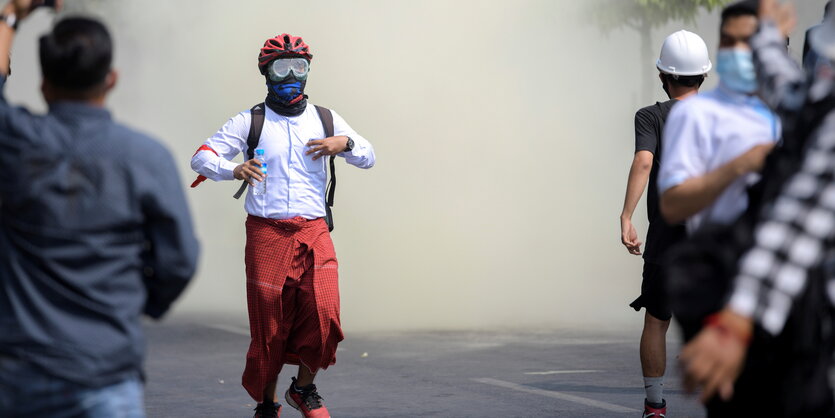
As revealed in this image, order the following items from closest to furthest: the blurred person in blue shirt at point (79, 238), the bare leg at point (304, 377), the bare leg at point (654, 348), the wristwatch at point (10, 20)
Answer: the blurred person in blue shirt at point (79, 238) < the wristwatch at point (10, 20) < the bare leg at point (654, 348) < the bare leg at point (304, 377)

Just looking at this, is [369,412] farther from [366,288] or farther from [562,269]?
[562,269]

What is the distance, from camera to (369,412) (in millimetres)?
7055

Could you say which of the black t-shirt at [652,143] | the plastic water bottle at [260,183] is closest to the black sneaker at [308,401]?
the plastic water bottle at [260,183]

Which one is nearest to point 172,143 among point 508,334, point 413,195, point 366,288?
point 413,195

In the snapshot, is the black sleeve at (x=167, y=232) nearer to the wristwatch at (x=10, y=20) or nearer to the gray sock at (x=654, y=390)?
the wristwatch at (x=10, y=20)

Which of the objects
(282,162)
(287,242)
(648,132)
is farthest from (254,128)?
(648,132)

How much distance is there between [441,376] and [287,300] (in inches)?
91.4

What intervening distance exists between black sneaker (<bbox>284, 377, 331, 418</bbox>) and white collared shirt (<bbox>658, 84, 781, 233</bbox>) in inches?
137

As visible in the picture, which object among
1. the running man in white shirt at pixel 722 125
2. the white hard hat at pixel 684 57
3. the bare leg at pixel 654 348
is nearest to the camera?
the running man in white shirt at pixel 722 125

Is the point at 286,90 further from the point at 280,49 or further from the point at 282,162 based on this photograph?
the point at 282,162

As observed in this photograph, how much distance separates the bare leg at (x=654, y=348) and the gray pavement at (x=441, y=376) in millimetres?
229

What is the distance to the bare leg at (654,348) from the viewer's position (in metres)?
6.09

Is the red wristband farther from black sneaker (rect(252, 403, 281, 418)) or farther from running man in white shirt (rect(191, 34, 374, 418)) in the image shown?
black sneaker (rect(252, 403, 281, 418))

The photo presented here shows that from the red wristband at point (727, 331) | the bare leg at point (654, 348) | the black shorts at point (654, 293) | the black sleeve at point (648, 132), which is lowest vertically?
the bare leg at point (654, 348)
